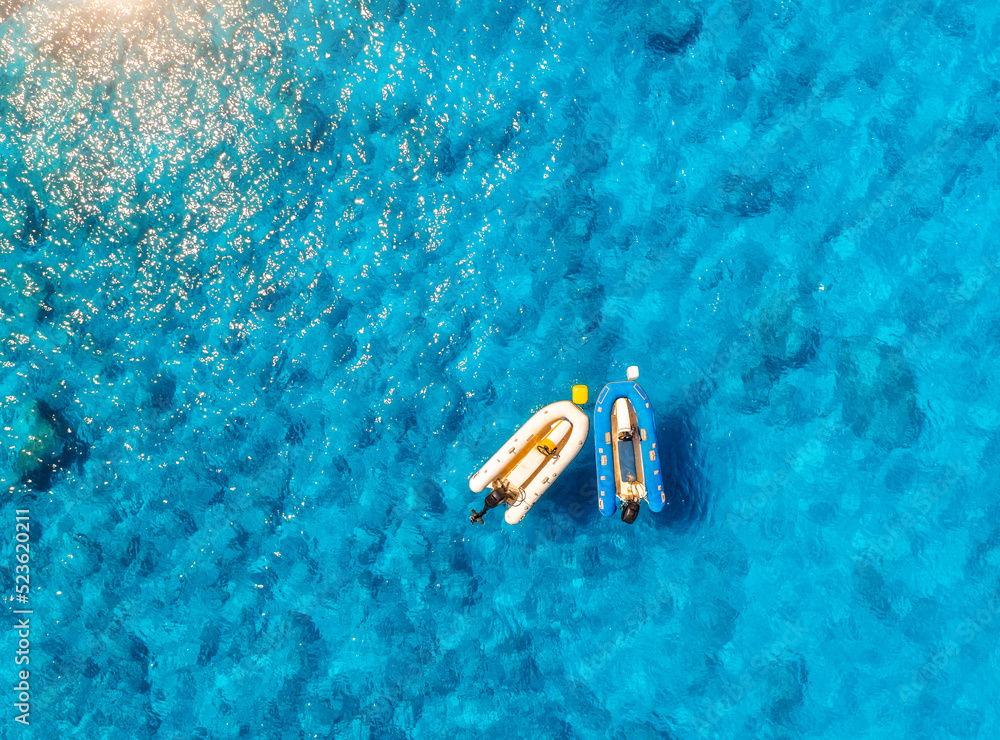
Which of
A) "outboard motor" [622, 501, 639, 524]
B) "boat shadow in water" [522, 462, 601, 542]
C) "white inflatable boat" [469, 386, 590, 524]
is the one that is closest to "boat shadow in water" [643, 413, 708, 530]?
"outboard motor" [622, 501, 639, 524]

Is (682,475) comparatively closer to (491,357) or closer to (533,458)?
(533,458)

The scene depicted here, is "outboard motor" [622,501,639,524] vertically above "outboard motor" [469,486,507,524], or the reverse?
"outboard motor" [469,486,507,524]

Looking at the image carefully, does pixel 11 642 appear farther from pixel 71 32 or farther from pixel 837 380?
pixel 837 380

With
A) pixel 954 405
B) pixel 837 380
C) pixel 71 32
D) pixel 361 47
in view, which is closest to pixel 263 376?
pixel 361 47

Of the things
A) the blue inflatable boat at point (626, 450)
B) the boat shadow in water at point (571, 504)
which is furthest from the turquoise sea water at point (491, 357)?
the blue inflatable boat at point (626, 450)

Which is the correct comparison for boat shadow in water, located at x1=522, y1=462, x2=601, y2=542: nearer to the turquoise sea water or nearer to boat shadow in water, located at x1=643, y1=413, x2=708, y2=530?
the turquoise sea water

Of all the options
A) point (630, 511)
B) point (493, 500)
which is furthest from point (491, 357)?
point (630, 511)
